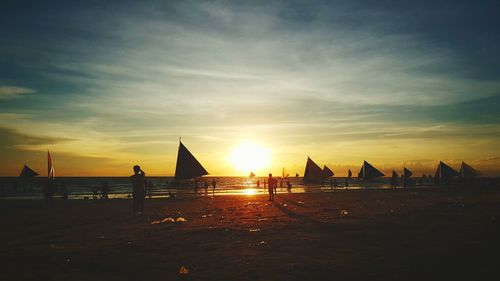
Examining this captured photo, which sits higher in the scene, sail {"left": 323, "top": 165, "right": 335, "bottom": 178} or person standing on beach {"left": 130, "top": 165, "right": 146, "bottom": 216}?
sail {"left": 323, "top": 165, "right": 335, "bottom": 178}

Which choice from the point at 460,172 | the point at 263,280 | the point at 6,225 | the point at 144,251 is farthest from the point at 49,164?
the point at 460,172

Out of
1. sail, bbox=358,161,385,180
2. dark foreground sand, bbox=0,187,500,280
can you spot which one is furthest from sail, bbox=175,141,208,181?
sail, bbox=358,161,385,180

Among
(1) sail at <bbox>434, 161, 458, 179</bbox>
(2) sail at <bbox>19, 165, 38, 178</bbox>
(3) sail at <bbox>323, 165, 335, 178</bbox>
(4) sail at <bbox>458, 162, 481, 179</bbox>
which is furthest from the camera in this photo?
(3) sail at <bbox>323, 165, 335, 178</bbox>

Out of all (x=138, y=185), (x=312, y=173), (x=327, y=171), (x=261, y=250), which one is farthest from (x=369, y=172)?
(x=261, y=250)

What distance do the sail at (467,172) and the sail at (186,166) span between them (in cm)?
5872

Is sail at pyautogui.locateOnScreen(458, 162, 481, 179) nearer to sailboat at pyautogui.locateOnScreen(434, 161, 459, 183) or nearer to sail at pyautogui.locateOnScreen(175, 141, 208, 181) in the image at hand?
sailboat at pyautogui.locateOnScreen(434, 161, 459, 183)

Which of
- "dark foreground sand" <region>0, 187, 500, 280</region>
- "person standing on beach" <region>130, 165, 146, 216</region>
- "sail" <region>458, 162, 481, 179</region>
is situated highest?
"sail" <region>458, 162, 481, 179</region>

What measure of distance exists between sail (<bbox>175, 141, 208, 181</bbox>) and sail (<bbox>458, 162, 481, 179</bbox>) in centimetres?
5872

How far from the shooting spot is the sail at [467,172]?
75.6 meters

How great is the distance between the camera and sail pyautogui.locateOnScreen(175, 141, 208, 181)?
44500mm

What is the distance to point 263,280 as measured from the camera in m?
7.10

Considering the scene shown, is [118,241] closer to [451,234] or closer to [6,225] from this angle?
[6,225]

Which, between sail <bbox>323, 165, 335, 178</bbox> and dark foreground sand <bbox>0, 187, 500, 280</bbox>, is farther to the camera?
sail <bbox>323, 165, 335, 178</bbox>

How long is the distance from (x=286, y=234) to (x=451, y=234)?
537cm
